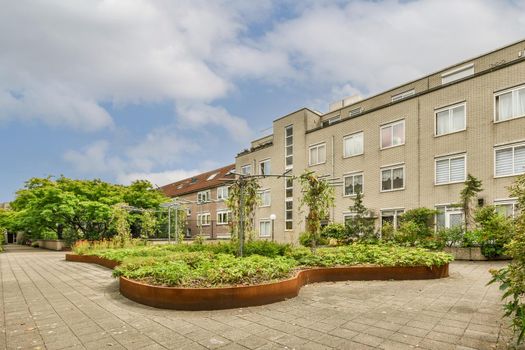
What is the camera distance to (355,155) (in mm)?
25266

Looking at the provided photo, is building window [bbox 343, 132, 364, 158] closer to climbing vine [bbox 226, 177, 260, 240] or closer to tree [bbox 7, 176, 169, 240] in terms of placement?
climbing vine [bbox 226, 177, 260, 240]

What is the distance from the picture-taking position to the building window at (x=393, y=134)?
2255 centimetres

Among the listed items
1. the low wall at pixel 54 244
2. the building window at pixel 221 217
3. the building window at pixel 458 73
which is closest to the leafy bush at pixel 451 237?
→ the building window at pixel 458 73

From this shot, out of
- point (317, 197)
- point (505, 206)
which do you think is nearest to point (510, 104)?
point (505, 206)

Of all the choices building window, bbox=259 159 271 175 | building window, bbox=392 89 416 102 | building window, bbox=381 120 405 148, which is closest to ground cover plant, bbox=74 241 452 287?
building window, bbox=381 120 405 148

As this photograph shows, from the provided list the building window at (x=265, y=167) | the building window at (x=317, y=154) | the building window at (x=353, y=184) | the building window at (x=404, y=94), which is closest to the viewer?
the building window at (x=353, y=184)

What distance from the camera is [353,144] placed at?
25.6 metres

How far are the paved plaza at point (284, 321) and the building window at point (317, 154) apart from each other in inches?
754

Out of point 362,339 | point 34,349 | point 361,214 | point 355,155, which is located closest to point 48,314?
point 34,349

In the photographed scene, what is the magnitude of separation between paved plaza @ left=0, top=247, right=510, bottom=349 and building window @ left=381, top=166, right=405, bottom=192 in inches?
533

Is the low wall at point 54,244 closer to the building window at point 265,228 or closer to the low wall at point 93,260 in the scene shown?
the low wall at point 93,260

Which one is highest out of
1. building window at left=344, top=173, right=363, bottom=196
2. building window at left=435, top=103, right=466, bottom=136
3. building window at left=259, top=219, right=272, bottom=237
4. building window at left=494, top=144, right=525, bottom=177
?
building window at left=435, top=103, right=466, bottom=136

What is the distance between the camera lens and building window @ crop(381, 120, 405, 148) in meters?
22.5

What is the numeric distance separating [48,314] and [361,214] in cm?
1974
